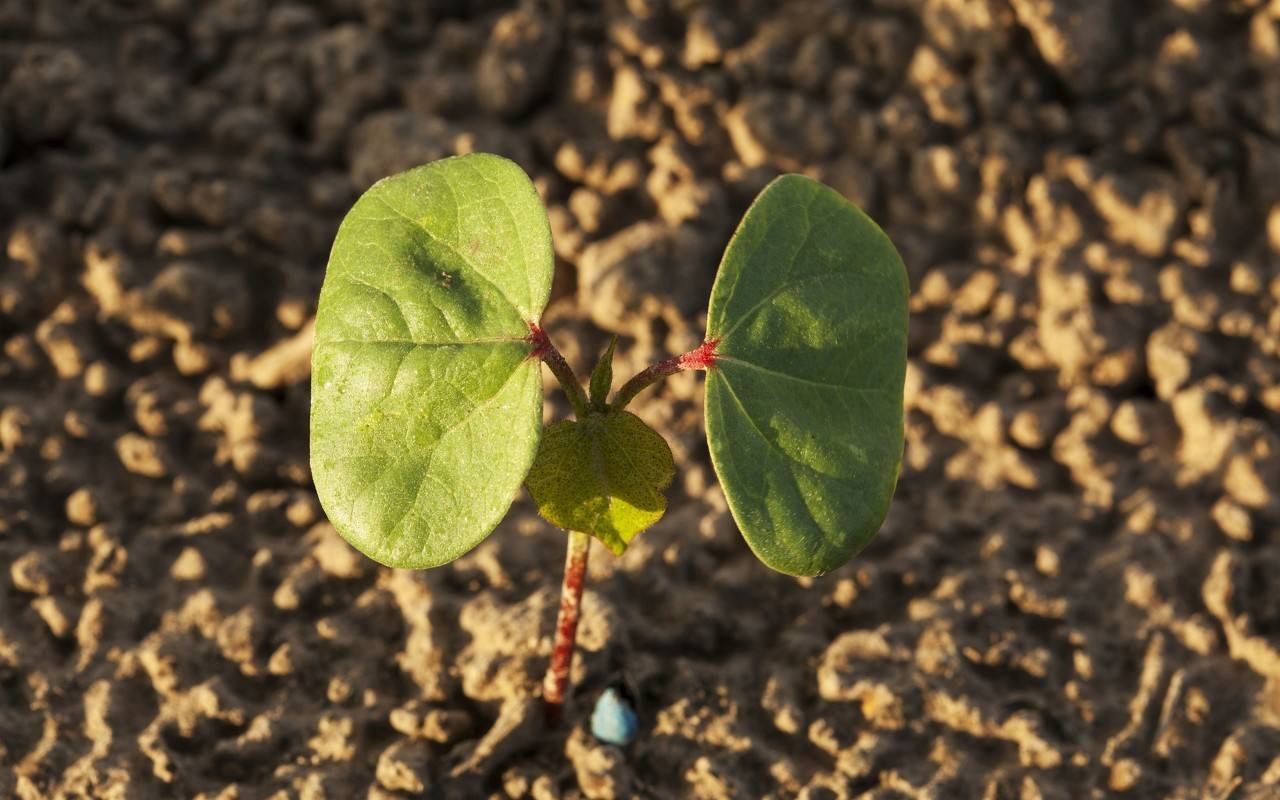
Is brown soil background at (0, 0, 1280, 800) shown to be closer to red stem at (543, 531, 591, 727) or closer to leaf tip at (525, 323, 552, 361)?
red stem at (543, 531, 591, 727)

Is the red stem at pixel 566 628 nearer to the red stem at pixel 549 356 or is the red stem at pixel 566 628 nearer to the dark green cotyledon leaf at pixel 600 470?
the dark green cotyledon leaf at pixel 600 470

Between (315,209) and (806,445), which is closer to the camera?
(806,445)

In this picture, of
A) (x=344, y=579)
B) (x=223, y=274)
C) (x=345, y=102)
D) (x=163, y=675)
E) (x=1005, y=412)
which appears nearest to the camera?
(x=163, y=675)

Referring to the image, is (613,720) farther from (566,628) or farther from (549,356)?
A: (549,356)

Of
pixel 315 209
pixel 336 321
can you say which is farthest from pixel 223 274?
pixel 336 321

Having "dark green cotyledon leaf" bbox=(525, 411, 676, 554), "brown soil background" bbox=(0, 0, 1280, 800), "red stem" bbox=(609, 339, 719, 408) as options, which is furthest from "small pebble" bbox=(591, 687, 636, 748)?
"red stem" bbox=(609, 339, 719, 408)

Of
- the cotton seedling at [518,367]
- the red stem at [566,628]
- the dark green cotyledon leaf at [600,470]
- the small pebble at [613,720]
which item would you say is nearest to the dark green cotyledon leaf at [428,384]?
the cotton seedling at [518,367]

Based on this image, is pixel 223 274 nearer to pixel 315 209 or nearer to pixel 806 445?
pixel 315 209
